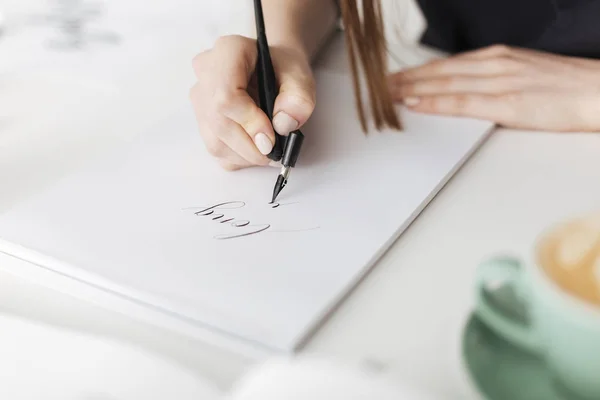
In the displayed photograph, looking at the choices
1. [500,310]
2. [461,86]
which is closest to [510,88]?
[461,86]

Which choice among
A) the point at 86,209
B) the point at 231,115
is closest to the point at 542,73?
the point at 231,115

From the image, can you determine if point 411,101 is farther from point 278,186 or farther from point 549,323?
point 549,323

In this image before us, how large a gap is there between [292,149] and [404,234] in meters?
0.11

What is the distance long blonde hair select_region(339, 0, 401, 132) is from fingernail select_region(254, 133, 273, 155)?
109 mm

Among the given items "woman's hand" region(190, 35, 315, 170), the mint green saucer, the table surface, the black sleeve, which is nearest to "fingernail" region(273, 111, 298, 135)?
"woman's hand" region(190, 35, 315, 170)

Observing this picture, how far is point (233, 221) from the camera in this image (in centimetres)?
43

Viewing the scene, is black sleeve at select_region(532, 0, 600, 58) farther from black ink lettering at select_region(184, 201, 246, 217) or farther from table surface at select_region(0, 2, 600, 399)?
black ink lettering at select_region(184, 201, 246, 217)

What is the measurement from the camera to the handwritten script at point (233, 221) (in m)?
0.42

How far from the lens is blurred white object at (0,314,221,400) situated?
0.32 m

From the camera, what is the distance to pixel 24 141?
1.85 ft

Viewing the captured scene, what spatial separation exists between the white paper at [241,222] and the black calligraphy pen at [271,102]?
0.02m

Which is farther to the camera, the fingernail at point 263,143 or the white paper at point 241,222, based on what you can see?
the fingernail at point 263,143

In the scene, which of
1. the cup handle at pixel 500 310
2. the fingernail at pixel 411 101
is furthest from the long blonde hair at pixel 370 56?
the cup handle at pixel 500 310

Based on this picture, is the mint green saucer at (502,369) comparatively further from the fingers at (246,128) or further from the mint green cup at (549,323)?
the fingers at (246,128)
